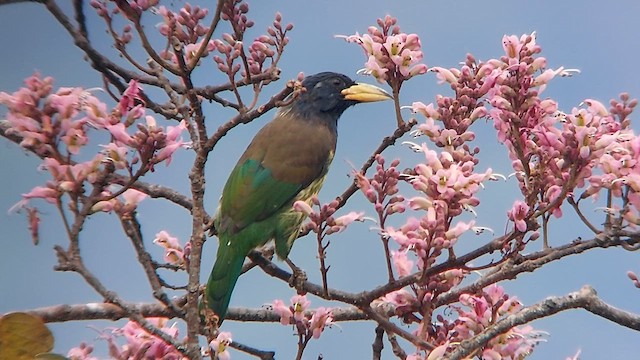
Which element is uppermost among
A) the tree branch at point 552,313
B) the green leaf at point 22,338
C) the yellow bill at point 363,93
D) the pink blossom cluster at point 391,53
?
the yellow bill at point 363,93

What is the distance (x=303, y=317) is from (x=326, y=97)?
5.08 ft

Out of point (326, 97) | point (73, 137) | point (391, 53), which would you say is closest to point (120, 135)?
point (73, 137)

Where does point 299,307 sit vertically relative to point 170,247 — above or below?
below

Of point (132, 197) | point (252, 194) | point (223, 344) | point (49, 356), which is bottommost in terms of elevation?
point (49, 356)

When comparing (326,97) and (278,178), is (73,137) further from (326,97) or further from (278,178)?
(326,97)

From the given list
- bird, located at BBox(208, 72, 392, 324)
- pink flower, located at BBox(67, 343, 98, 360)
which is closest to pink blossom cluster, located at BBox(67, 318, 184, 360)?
pink flower, located at BBox(67, 343, 98, 360)

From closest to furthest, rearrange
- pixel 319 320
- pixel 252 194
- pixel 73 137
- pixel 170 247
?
pixel 73 137
pixel 319 320
pixel 170 247
pixel 252 194

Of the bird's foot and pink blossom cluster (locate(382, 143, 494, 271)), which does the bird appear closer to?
the bird's foot

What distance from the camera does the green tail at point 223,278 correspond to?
270 centimetres

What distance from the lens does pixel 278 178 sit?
124 inches

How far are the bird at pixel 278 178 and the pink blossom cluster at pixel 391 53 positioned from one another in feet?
1.36

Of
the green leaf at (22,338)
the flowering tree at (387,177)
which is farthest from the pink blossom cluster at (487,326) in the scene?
the green leaf at (22,338)

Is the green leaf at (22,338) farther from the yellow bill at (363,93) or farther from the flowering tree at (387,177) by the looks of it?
the yellow bill at (363,93)

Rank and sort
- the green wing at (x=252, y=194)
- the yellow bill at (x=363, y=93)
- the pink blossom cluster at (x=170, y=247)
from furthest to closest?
the yellow bill at (x=363, y=93) < the green wing at (x=252, y=194) < the pink blossom cluster at (x=170, y=247)
